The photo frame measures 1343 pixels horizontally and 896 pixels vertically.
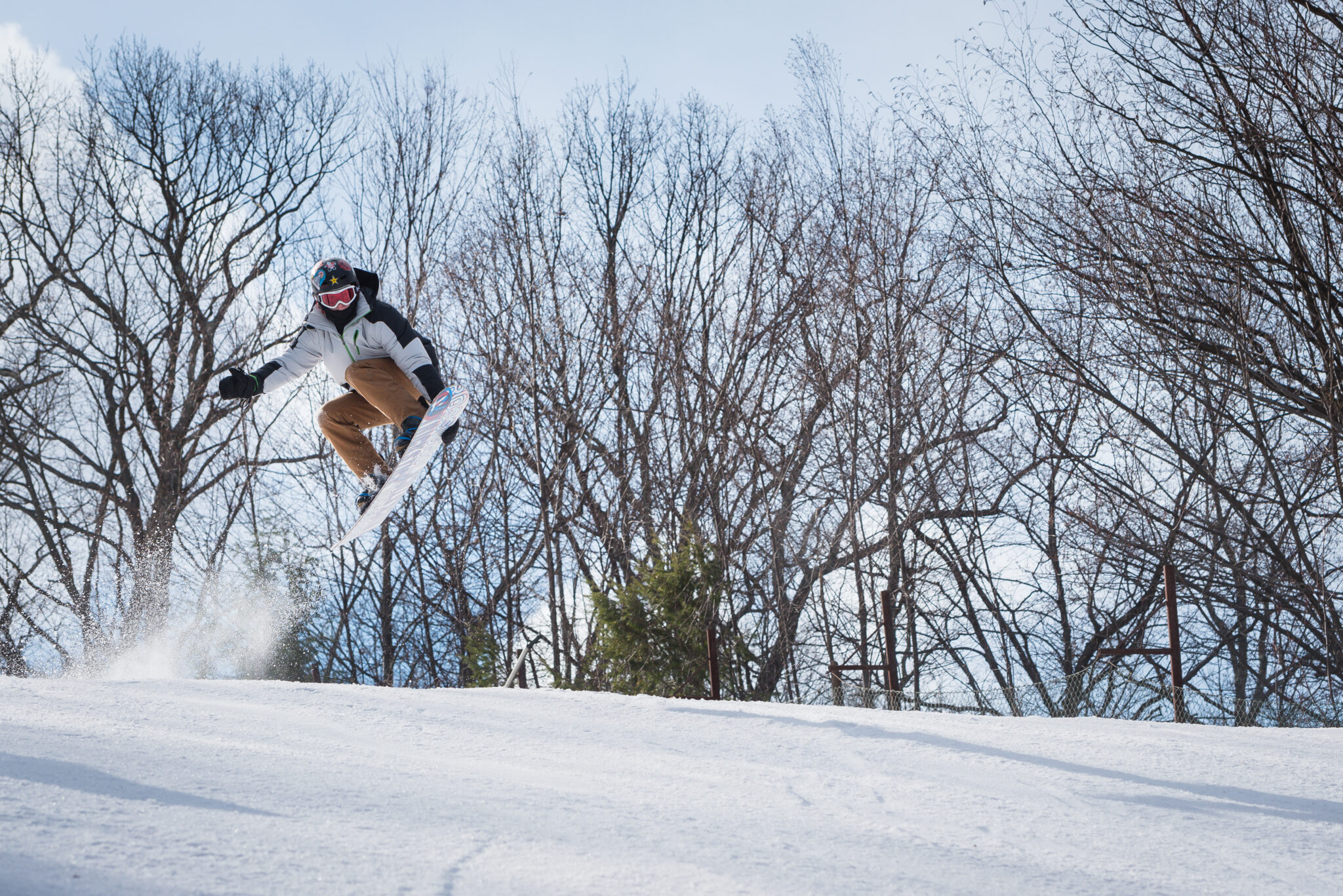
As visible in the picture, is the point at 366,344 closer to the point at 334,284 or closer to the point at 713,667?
the point at 334,284

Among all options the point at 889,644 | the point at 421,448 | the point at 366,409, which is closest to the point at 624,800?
the point at 421,448

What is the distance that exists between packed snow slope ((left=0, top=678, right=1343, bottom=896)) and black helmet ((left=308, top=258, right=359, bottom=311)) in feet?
8.22

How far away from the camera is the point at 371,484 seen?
7.24 metres

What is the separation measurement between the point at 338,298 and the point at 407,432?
981 mm

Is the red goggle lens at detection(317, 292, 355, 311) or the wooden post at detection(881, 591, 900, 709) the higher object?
the red goggle lens at detection(317, 292, 355, 311)

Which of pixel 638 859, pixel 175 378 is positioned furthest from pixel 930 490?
pixel 175 378

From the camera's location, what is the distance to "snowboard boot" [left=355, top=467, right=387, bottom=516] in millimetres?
7234

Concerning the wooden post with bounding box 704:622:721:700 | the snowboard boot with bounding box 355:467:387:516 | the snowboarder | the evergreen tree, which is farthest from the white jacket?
the evergreen tree

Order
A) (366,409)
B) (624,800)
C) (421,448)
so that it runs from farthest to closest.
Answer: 1. (366,409)
2. (421,448)
3. (624,800)

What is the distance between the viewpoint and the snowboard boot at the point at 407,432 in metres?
6.80

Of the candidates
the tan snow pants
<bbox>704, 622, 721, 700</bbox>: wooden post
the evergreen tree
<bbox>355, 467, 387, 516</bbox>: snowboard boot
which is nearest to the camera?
the tan snow pants

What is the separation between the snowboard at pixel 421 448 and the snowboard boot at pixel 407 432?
0.07 metres

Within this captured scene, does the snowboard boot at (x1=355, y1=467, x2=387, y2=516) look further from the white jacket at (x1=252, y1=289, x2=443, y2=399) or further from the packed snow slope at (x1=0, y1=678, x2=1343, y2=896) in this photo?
the packed snow slope at (x1=0, y1=678, x2=1343, y2=896)

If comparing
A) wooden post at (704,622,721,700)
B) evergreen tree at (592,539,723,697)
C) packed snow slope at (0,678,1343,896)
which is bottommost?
packed snow slope at (0,678,1343,896)
